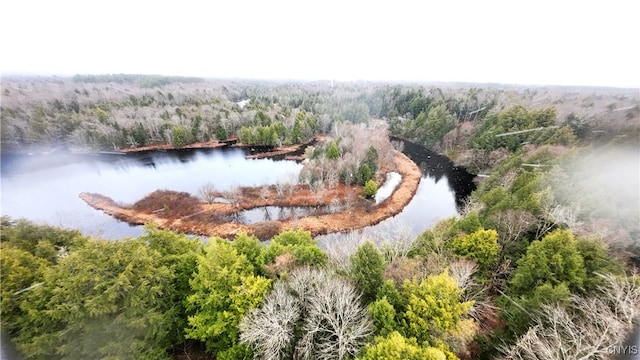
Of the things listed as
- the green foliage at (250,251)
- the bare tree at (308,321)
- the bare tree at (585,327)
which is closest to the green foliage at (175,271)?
the green foliage at (250,251)

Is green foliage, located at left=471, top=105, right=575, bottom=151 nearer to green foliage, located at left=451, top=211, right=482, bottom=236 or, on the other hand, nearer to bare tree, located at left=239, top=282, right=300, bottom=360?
green foliage, located at left=451, top=211, right=482, bottom=236

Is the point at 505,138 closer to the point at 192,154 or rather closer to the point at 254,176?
the point at 254,176

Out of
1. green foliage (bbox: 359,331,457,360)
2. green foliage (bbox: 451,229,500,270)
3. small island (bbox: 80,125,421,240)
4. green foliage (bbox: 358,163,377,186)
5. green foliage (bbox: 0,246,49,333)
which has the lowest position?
small island (bbox: 80,125,421,240)

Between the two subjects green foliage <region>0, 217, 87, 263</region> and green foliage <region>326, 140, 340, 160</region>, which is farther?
green foliage <region>326, 140, 340, 160</region>

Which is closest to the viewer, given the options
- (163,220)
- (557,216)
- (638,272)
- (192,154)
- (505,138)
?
(638,272)

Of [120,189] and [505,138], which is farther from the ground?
[505,138]

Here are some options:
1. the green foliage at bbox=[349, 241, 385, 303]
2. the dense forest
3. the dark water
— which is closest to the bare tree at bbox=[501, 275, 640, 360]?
the dense forest

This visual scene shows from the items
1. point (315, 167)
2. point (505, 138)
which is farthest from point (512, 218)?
point (505, 138)

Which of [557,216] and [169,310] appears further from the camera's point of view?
[557,216]
